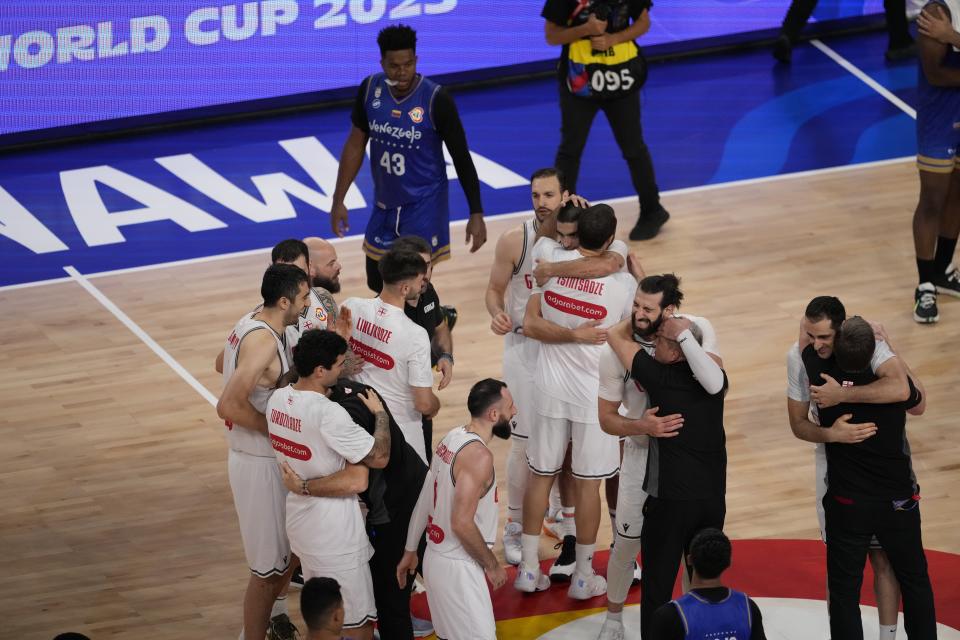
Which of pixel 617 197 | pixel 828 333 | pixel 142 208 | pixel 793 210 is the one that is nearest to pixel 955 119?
pixel 793 210

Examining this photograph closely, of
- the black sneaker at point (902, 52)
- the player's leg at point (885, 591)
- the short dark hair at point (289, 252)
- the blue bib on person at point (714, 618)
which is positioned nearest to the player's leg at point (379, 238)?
the short dark hair at point (289, 252)

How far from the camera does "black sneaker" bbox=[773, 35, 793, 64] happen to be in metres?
14.6

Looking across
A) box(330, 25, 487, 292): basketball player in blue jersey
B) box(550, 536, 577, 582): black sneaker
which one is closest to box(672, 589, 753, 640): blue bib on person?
box(550, 536, 577, 582): black sneaker

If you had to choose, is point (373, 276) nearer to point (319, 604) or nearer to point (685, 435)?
point (685, 435)

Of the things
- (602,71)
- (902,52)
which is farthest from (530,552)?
(902,52)

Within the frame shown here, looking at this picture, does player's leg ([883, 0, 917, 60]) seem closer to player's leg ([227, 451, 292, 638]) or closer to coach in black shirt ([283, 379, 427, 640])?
coach in black shirt ([283, 379, 427, 640])

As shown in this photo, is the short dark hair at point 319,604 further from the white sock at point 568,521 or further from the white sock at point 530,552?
the white sock at point 568,521

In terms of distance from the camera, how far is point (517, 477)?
24.1ft

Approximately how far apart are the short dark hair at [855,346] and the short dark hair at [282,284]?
7.48 ft

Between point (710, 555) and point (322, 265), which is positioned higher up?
point (322, 265)

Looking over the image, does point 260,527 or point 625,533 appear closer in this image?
point 625,533

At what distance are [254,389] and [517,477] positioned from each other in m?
1.71

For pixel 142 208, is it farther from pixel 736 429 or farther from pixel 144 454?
pixel 736 429

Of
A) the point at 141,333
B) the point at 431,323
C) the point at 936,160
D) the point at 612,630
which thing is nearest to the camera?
the point at 612,630
